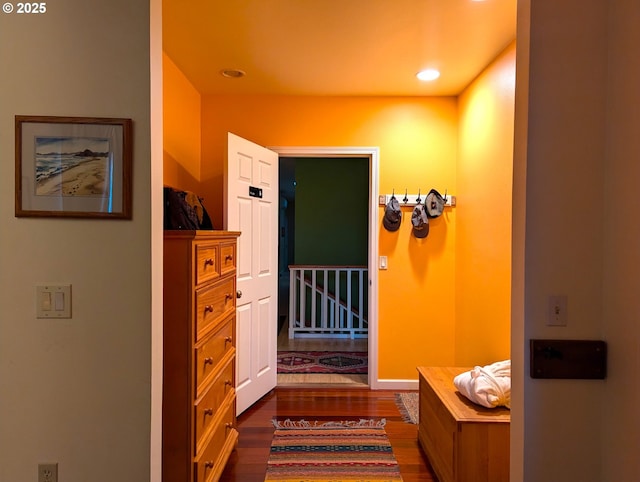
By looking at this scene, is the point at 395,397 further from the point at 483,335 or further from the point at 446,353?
the point at 483,335

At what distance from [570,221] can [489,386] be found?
1025mm

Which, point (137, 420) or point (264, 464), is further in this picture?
point (264, 464)

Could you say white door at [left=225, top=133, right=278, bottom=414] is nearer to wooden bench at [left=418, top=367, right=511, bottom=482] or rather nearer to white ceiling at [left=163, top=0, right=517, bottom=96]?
white ceiling at [left=163, top=0, right=517, bottom=96]

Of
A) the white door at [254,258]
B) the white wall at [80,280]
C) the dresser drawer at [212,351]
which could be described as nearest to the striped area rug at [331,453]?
the white door at [254,258]

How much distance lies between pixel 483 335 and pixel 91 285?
2480mm

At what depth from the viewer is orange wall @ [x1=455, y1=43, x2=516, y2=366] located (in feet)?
7.66

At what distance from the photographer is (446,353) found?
10.9ft

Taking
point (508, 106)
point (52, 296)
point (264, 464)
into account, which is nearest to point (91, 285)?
point (52, 296)

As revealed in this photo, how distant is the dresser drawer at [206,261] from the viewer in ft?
5.61

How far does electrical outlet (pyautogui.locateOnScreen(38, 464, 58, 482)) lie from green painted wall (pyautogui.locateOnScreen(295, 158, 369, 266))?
4460 mm

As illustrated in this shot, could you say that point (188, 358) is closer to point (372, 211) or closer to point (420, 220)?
point (372, 211)

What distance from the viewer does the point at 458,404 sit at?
1.92 metres

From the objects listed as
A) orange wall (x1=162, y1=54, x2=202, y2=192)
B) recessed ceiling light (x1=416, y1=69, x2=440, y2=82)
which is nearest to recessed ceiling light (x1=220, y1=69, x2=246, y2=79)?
orange wall (x1=162, y1=54, x2=202, y2=192)

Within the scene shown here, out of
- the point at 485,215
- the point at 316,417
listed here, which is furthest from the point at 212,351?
the point at 485,215
